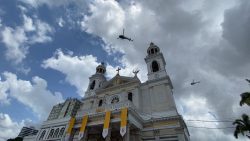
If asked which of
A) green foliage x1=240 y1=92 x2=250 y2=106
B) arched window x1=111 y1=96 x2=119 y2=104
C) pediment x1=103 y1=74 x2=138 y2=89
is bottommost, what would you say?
green foliage x1=240 y1=92 x2=250 y2=106

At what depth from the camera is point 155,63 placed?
87.6 ft

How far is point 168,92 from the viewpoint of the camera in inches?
850

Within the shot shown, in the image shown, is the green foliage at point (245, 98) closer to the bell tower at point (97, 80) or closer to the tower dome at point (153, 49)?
the tower dome at point (153, 49)

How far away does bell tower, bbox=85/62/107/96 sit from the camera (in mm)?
29395

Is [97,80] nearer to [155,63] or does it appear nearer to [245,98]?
[155,63]

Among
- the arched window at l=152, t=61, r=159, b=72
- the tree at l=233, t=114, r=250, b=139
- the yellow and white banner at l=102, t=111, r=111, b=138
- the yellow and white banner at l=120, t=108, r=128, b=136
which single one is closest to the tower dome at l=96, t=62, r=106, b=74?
the arched window at l=152, t=61, r=159, b=72

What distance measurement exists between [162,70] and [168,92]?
4446 mm

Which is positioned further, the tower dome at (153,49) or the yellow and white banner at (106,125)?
the tower dome at (153,49)

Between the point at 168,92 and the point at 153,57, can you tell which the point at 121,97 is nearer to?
the point at 168,92

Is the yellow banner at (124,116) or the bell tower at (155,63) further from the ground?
the bell tower at (155,63)

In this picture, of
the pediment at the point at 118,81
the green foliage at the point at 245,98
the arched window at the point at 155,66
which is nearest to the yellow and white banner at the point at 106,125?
the pediment at the point at 118,81

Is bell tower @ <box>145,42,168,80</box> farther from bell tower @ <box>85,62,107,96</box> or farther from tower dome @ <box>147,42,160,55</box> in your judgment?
bell tower @ <box>85,62,107,96</box>

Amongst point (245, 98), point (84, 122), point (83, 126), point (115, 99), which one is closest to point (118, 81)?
point (115, 99)

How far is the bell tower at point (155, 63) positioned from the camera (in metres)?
24.6
